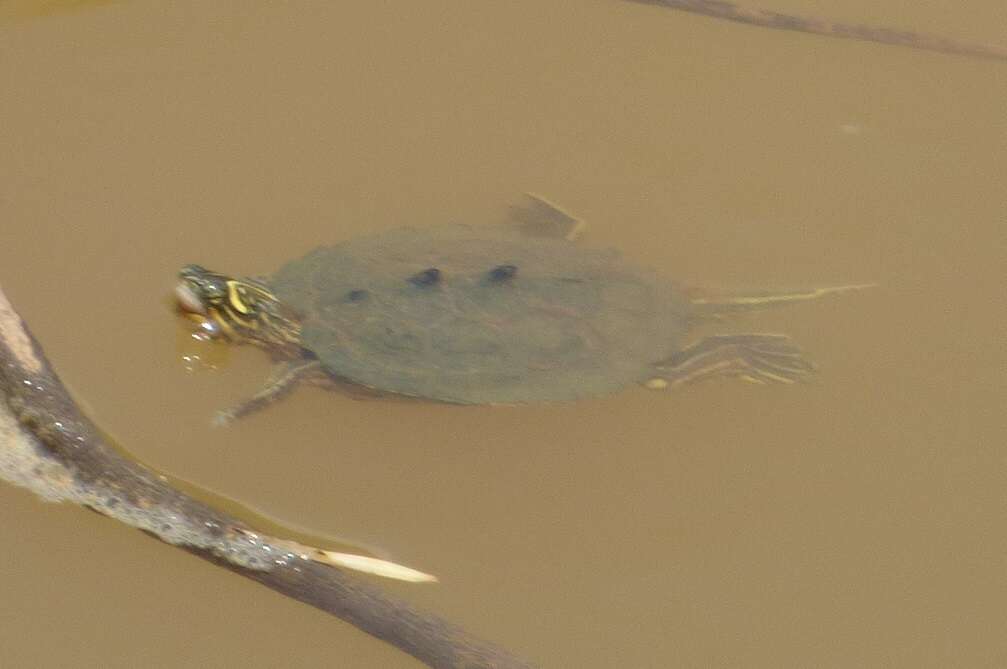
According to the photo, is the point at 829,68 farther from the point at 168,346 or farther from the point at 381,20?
the point at 168,346

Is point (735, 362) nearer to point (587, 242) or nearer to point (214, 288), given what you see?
point (587, 242)

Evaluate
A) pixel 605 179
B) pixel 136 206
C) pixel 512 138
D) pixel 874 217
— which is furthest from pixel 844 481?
pixel 136 206

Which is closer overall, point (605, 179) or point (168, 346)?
point (168, 346)

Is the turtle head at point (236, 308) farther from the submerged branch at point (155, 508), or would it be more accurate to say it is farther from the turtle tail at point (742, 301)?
the turtle tail at point (742, 301)

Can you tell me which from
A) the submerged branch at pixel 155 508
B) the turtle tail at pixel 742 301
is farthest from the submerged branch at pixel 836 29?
the submerged branch at pixel 155 508

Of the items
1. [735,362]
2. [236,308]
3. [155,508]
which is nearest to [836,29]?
[735,362]

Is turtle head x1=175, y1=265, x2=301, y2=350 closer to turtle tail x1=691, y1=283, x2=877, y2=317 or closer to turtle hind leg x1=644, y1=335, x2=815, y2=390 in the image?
turtle hind leg x1=644, y1=335, x2=815, y2=390
